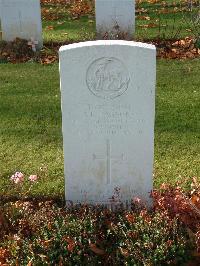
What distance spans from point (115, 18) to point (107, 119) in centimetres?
599

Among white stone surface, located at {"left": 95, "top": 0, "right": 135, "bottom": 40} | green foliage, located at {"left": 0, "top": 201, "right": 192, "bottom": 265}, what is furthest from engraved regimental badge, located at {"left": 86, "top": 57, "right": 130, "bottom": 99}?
white stone surface, located at {"left": 95, "top": 0, "right": 135, "bottom": 40}

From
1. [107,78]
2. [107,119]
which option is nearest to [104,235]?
[107,119]

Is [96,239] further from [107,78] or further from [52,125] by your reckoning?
[52,125]

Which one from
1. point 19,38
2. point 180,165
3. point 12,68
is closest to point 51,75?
point 12,68

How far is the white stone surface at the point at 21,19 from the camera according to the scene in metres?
9.52

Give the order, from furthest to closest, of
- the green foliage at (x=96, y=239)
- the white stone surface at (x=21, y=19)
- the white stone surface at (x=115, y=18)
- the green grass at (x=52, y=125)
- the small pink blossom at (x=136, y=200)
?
the white stone surface at (x=115, y=18)
the white stone surface at (x=21, y=19)
the green grass at (x=52, y=125)
the small pink blossom at (x=136, y=200)
the green foliage at (x=96, y=239)

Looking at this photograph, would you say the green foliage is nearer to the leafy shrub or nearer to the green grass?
the leafy shrub

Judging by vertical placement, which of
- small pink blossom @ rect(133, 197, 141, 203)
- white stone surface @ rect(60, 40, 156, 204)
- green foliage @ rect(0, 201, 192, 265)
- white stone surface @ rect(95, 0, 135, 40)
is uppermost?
white stone surface @ rect(95, 0, 135, 40)

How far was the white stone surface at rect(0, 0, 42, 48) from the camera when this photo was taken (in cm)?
952

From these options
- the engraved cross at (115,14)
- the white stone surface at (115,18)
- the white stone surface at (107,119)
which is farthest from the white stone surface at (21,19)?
the white stone surface at (107,119)

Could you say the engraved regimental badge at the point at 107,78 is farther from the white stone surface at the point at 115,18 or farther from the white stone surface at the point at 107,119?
the white stone surface at the point at 115,18

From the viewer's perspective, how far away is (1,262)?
3832mm

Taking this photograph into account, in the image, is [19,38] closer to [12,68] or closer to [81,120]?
[12,68]

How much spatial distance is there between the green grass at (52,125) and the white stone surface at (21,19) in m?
1.44
